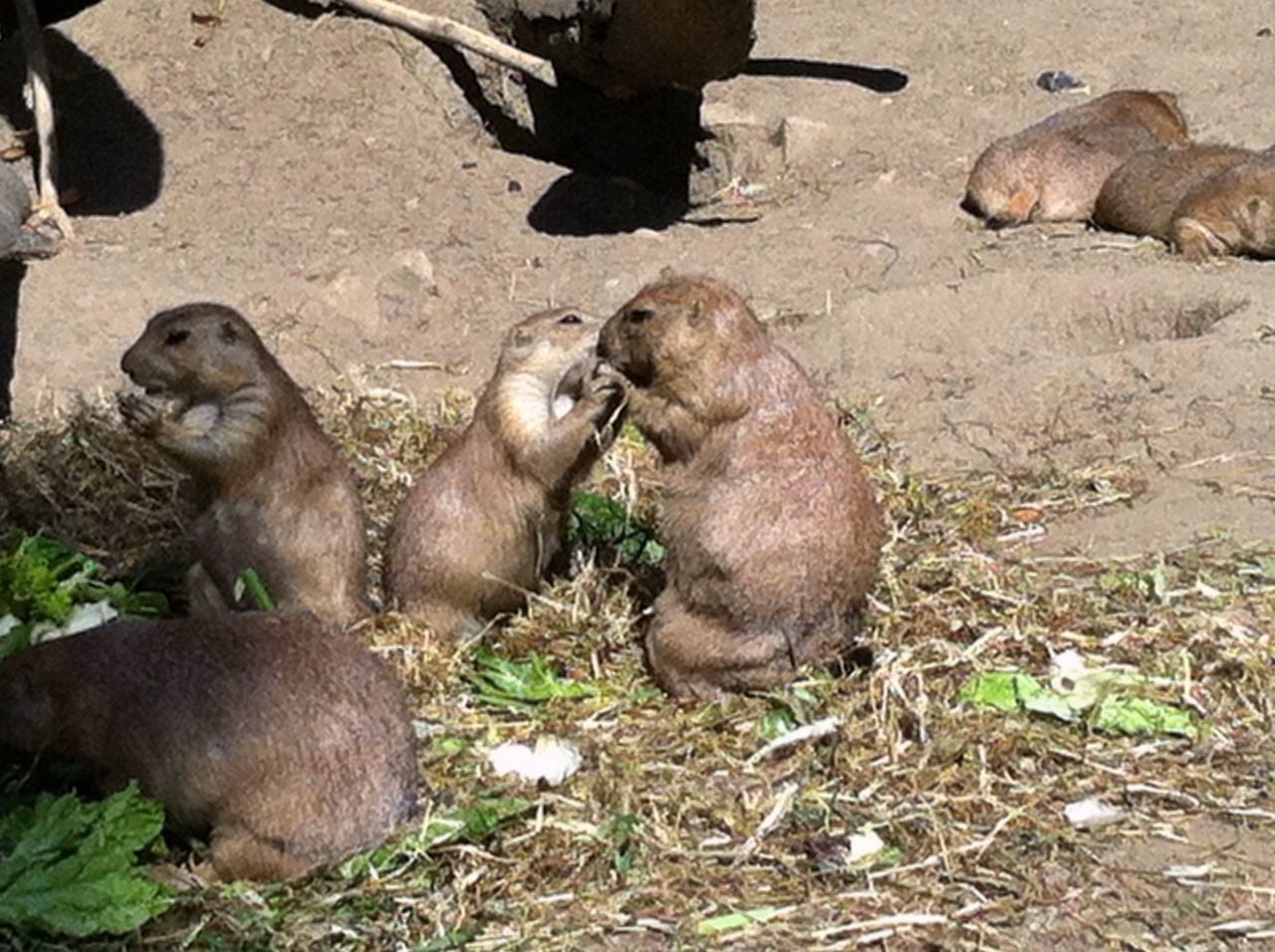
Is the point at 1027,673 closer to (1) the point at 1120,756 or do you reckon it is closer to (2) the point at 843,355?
(1) the point at 1120,756

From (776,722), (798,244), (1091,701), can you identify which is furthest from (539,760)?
(798,244)

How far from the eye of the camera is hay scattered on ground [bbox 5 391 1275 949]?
447cm

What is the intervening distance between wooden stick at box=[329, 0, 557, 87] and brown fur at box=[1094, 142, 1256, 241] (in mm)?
3256

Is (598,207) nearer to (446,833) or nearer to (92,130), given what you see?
(92,130)

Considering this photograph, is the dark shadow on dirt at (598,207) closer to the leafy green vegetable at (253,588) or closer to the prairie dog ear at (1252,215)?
the prairie dog ear at (1252,215)

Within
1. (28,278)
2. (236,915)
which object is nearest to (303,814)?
(236,915)

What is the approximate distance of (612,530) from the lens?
6871mm

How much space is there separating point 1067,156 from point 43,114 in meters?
5.70

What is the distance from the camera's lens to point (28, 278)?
9484mm

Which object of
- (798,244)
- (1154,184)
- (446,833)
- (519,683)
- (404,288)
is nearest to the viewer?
(446,833)

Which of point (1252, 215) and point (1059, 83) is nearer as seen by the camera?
point (1252, 215)

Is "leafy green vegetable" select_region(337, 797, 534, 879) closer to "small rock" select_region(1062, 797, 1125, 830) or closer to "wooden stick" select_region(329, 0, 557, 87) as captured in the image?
"small rock" select_region(1062, 797, 1125, 830)

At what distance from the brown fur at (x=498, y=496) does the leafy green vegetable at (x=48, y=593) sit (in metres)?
0.83

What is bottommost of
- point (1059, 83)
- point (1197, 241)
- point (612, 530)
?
point (1197, 241)
